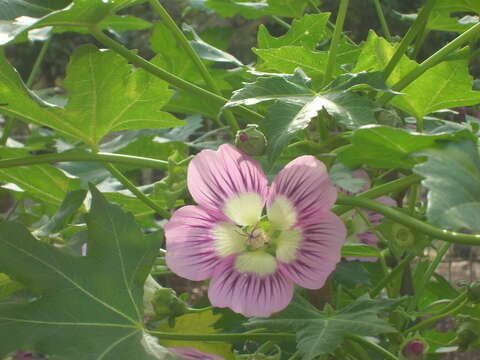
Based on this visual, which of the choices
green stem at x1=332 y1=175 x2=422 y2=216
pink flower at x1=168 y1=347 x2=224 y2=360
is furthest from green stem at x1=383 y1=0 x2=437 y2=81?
pink flower at x1=168 y1=347 x2=224 y2=360

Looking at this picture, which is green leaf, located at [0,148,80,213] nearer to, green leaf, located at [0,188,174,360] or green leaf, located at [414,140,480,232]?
green leaf, located at [0,188,174,360]

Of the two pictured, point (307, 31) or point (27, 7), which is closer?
point (27, 7)

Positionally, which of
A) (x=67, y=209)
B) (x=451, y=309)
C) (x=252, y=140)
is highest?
(x=252, y=140)

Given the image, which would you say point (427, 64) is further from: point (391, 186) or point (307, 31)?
point (307, 31)

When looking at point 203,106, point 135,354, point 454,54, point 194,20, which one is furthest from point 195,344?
point 194,20

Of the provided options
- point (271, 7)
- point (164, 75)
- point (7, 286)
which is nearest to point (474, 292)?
point (164, 75)

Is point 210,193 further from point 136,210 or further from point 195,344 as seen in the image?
point 136,210
